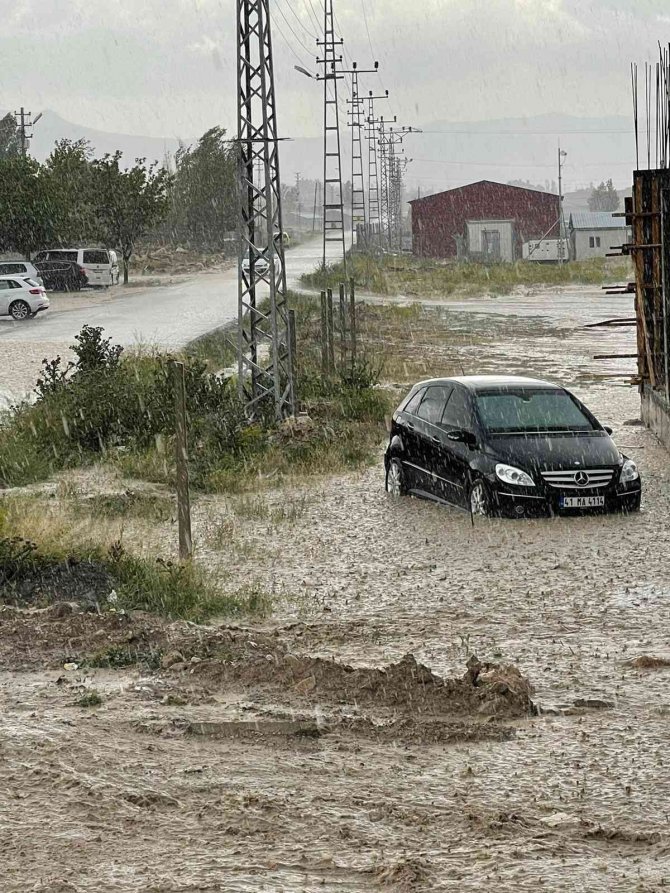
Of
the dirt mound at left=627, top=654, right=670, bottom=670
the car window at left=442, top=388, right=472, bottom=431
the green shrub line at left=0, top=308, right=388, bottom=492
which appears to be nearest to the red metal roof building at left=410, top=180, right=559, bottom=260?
the green shrub line at left=0, top=308, right=388, bottom=492

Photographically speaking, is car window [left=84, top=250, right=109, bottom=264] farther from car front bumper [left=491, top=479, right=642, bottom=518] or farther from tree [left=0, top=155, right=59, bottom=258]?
car front bumper [left=491, top=479, right=642, bottom=518]

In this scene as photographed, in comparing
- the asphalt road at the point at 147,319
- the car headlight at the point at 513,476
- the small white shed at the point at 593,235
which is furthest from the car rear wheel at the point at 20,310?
the small white shed at the point at 593,235

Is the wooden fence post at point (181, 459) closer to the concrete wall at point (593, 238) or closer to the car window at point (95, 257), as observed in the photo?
the car window at point (95, 257)

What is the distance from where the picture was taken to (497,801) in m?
6.09

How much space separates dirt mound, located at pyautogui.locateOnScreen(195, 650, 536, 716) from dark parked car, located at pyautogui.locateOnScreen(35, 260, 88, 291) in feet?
159

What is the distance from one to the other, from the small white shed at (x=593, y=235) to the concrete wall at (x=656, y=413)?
242 ft

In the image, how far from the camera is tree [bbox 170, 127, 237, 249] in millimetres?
93438

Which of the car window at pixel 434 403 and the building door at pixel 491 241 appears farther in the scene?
the building door at pixel 491 241

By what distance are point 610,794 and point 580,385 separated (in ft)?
71.7

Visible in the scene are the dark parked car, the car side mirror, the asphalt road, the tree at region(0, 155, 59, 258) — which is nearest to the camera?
the car side mirror

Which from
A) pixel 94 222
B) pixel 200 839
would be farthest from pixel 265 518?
pixel 94 222

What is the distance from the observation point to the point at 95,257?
182ft

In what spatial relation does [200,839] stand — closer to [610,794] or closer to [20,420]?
[610,794]

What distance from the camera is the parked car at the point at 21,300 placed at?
42.4m
